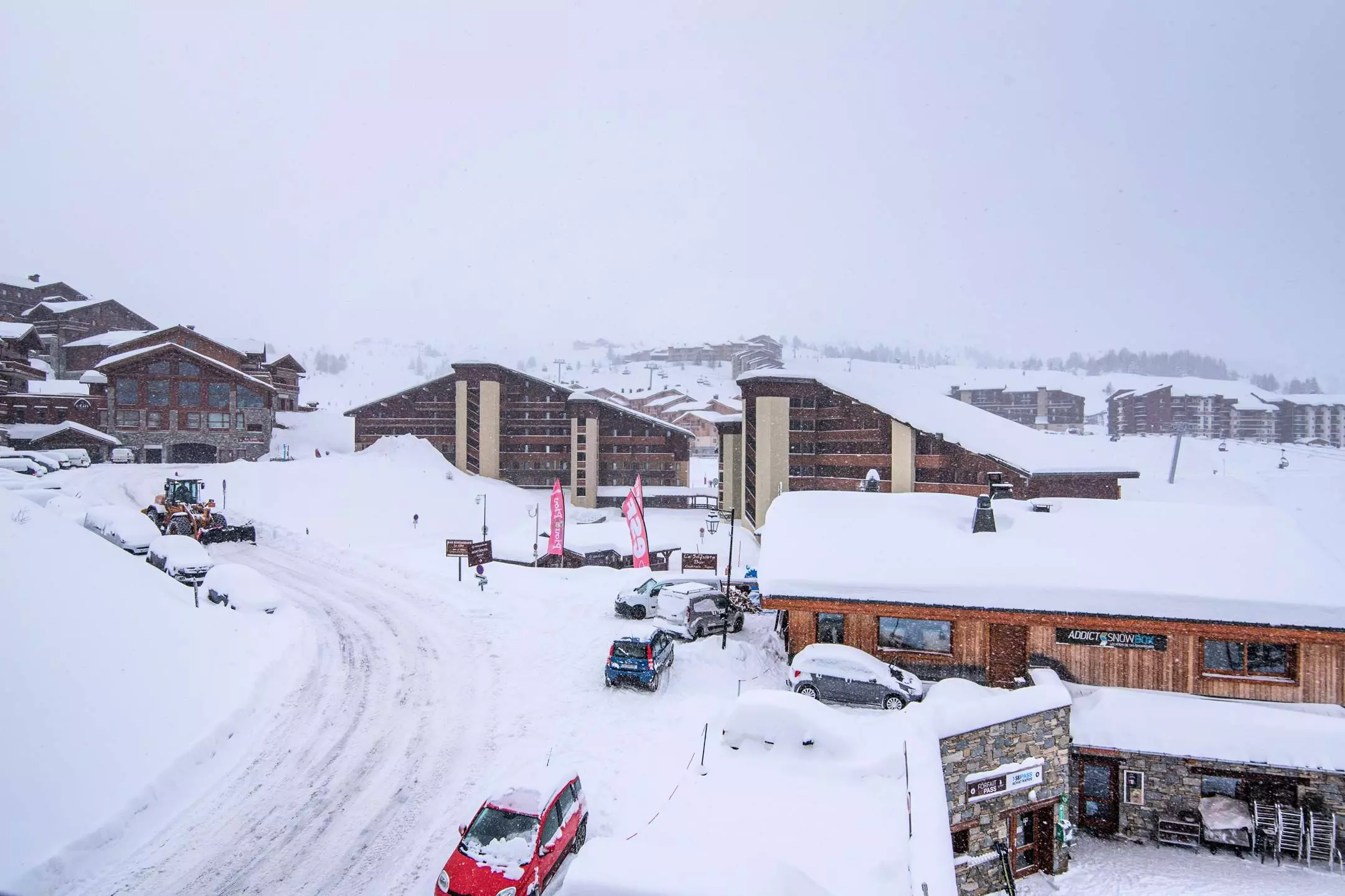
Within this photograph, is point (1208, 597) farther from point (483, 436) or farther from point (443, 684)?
point (483, 436)

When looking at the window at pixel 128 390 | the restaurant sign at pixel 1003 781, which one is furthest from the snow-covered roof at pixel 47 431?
the restaurant sign at pixel 1003 781

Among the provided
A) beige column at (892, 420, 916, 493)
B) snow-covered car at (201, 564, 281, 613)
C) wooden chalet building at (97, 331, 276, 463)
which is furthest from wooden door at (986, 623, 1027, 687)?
wooden chalet building at (97, 331, 276, 463)

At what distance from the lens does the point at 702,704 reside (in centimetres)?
1712

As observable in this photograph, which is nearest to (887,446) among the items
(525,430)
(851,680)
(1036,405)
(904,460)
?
(904,460)

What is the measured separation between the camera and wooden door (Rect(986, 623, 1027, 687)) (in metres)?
18.4

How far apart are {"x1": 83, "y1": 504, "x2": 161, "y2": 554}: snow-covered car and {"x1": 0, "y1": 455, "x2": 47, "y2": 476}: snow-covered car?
1819 centimetres

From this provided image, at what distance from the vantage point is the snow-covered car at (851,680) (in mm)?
17219

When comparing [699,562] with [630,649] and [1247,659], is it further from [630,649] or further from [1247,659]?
[1247,659]

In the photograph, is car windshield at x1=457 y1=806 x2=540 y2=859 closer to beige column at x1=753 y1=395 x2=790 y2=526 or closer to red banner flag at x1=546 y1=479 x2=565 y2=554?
red banner flag at x1=546 y1=479 x2=565 y2=554

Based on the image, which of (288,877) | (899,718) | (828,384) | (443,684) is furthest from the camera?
(828,384)

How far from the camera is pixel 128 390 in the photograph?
5309 centimetres

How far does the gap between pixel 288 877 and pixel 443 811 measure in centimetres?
269

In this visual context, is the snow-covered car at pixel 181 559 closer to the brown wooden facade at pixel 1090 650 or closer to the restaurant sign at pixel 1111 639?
the brown wooden facade at pixel 1090 650

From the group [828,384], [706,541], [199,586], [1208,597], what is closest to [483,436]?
[706,541]
